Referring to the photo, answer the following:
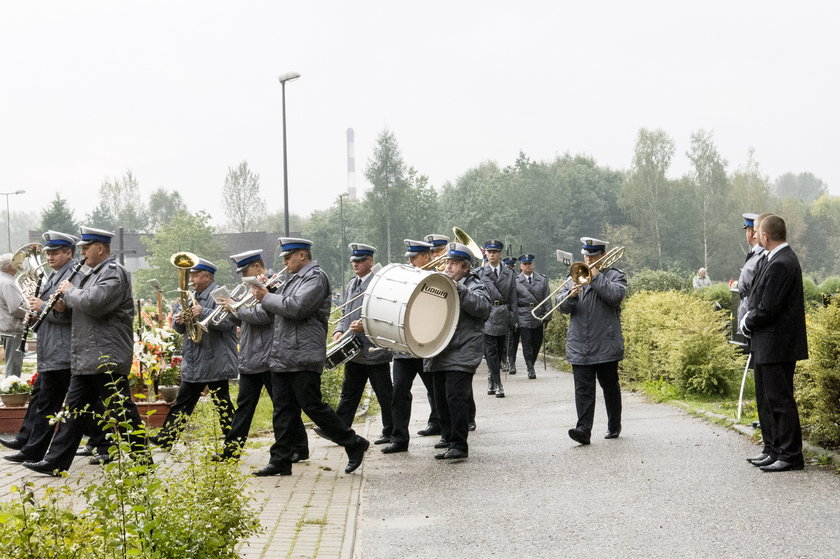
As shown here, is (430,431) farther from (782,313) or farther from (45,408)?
(782,313)

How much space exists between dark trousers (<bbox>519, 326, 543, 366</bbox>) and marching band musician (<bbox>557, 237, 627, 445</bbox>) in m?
7.55

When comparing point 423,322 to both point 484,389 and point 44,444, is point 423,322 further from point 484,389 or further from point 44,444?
point 484,389

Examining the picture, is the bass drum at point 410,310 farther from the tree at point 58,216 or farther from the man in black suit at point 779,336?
the tree at point 58,216

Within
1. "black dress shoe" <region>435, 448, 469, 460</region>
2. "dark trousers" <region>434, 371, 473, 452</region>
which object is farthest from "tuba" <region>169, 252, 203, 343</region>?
"black dress shoe" <region>435, 448, 469, 460</region>

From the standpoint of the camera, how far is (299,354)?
29.0ft

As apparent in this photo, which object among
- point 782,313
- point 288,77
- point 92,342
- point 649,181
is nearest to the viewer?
point 782,313

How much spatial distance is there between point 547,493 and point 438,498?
0.81m

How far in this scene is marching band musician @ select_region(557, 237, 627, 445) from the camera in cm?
1016

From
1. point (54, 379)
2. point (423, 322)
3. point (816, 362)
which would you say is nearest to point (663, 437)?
point (816, 362)

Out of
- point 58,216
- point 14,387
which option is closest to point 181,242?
point 58,216

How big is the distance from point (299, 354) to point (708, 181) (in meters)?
85.8

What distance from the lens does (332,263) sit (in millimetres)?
96312

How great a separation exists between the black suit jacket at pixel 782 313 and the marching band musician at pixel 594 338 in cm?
201

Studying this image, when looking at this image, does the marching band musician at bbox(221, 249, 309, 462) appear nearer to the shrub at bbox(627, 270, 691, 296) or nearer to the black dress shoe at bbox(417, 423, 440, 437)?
the black dress shoe at bbox(417, 423, 440, 437)
